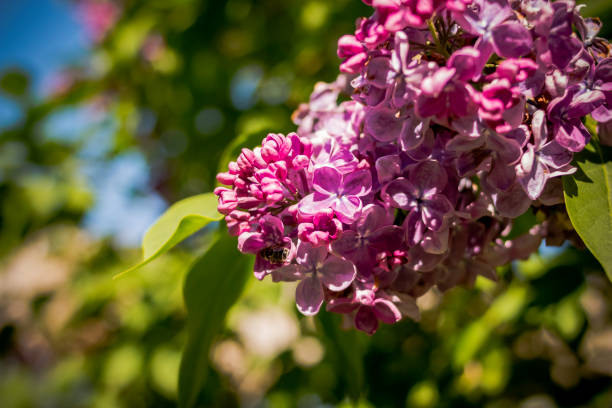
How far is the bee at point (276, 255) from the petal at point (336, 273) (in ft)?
0.17

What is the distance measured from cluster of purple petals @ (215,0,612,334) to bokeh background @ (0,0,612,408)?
1.76ft

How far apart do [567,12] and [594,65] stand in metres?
0.09

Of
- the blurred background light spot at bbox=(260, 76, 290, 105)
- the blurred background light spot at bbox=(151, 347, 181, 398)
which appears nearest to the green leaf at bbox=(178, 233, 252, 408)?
the blurred background light spot at bbox=(151, 347, 181, 398)

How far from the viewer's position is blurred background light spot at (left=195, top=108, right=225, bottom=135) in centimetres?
228

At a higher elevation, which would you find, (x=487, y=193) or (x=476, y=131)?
(x=476, y=131)

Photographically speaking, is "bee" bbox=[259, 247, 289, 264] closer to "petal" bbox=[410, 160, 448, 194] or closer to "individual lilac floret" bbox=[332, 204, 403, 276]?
"individual lilac floret" bbox=[332, 204, 403, 276]

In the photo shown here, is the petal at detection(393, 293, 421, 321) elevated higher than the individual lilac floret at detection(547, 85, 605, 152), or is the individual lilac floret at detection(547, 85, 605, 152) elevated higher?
the individual lilac floret at detection(547, 85, 605, 152)

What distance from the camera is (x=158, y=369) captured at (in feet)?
6.47

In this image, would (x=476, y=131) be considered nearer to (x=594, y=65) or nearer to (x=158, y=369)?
(x=594, y=65)

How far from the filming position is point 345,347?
1109mm

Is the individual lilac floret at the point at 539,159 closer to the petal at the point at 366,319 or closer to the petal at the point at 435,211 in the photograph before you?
the petal at the point at 435,211

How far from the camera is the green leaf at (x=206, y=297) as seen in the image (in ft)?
2.87

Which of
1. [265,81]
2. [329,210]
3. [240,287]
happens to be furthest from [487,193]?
[265,81]

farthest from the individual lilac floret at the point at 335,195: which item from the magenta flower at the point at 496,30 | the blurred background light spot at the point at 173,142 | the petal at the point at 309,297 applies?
the blurred background light spot at the point at 173,142
